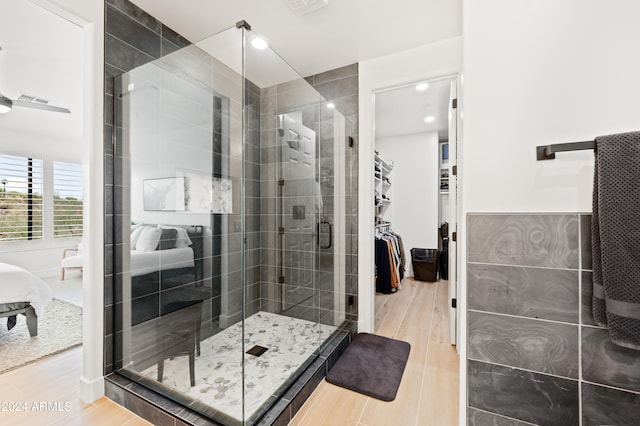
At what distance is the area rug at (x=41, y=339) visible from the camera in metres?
2.09

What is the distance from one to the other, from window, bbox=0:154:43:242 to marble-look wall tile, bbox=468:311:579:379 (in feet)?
19.3

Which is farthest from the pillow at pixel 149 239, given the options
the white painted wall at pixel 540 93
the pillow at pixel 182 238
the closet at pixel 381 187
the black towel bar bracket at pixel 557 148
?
the closet at pixel 381 187

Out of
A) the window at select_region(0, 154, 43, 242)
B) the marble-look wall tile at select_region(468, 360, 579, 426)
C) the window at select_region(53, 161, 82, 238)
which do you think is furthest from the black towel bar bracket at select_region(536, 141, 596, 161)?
the window at select_region(53, 161, 82, 238)

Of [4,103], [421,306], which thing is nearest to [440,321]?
[421,306]

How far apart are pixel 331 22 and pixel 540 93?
1.62 m

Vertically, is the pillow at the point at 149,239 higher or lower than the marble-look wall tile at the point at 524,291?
higher

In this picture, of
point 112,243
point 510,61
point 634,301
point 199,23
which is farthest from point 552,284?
point 199,23

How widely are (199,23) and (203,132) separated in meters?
0.85

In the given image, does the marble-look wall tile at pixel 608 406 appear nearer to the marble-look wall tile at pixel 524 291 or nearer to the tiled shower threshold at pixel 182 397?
the marble-look wall tile at pixel 524 291

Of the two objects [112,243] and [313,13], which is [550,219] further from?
[112,243]

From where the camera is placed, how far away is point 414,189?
4922 millimetres

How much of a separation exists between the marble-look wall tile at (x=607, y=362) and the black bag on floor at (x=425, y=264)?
12.0ft

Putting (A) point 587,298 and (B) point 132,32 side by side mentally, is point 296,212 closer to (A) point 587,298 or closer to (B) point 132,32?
(B) point 132,32

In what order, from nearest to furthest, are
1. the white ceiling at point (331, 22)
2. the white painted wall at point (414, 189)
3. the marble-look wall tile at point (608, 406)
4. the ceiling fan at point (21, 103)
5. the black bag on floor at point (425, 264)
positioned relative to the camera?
the marble-look wall tile at point (608, 406) < the white ceiling at point (331, 22) < the ceiling fan at point (21, 103) < the black bag on floor at point (425, 264) < the white painted wall at point (414, 189)
